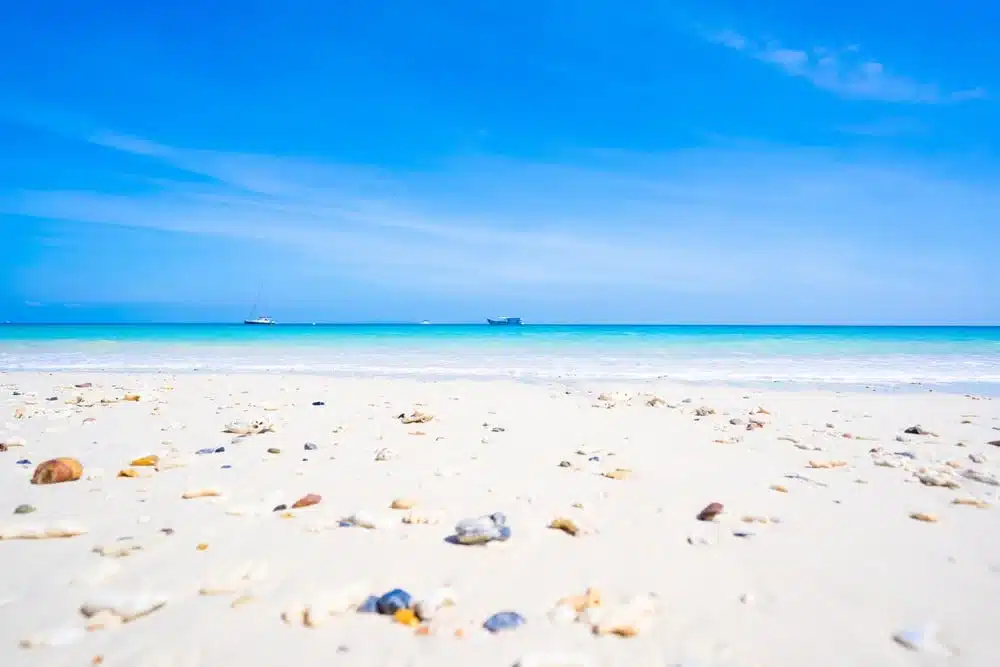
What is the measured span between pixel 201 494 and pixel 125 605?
1.67 m

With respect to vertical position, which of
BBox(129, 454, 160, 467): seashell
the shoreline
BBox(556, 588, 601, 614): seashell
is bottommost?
the shoreline

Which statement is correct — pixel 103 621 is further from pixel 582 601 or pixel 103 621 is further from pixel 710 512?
Answer: pixel 710 512

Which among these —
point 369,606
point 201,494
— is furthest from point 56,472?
point 369,606

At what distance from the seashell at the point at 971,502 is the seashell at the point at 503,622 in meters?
3.33

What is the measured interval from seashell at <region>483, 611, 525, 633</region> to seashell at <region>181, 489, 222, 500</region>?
99.3 inches

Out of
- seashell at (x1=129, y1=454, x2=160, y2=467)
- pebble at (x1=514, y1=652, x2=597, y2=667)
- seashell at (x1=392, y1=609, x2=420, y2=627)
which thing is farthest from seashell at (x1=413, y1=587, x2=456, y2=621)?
seashell at (x1=129, y1=454, x2=160, y2=467)

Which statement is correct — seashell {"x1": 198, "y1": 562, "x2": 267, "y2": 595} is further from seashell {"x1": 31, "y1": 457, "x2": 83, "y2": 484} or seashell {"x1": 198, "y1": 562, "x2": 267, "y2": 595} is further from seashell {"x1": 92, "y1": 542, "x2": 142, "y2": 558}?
seashell {"x1": 31, "y1": 457, "x2": 83, "y2": 484}

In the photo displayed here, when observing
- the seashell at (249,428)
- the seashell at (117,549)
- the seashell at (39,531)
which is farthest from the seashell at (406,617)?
the seashell at (249,428)

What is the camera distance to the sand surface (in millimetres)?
2131

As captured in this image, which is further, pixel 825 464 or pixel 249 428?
pixel 249 428

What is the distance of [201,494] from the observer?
12.8ft

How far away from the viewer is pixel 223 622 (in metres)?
2.25

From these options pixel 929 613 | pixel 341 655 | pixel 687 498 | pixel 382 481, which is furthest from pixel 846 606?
pixel 382 481

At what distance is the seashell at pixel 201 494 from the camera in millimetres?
3855
